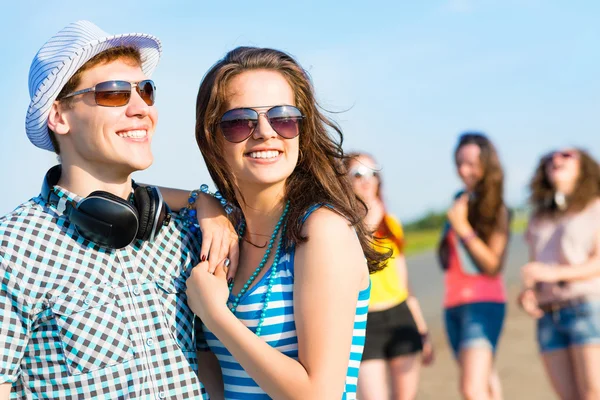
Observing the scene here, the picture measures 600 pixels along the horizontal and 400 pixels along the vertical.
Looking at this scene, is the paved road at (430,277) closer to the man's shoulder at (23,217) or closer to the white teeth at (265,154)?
the white teeth at (265,154)

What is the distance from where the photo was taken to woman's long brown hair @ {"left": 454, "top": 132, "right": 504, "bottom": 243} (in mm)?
6293

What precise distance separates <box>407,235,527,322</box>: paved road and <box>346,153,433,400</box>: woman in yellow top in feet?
24.2

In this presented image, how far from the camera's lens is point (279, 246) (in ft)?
9.17

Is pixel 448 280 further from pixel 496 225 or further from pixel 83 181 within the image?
pixel 83 181

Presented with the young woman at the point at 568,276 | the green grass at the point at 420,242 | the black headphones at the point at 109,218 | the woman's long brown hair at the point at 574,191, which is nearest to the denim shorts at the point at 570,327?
the young woman at the point at 568,276

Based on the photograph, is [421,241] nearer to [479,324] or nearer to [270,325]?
[479,324]

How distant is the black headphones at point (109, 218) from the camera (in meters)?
2.65

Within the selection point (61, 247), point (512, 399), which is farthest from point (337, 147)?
point (512, 399)

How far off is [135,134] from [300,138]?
0.63m

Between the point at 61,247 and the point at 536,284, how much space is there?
426cm

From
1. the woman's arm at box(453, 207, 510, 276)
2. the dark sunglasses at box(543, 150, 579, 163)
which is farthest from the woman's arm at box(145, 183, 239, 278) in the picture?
the dark sunglasses at box(543, 150, 579, 163)

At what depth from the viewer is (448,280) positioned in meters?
6.30

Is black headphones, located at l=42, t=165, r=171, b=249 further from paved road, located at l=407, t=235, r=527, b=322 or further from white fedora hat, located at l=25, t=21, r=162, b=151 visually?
paved road, located at l=407, t=235, r=527, b=322

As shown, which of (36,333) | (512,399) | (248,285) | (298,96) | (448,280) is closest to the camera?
(36,333)
